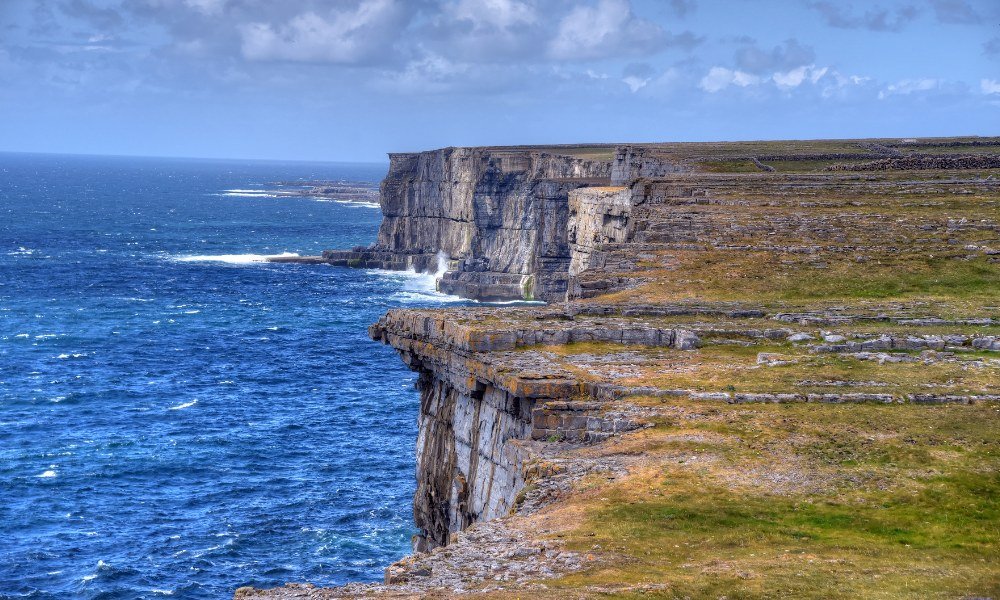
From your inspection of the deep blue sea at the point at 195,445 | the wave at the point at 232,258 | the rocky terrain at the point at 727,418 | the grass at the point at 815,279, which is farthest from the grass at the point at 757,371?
the wave at the point at 232,258

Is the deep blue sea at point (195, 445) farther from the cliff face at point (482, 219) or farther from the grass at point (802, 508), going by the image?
the grass at point (802, 508)

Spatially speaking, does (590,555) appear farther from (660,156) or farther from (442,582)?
(660,156)

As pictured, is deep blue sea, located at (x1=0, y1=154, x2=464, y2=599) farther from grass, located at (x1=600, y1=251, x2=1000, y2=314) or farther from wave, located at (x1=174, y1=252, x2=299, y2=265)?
wave, located at (x1=174, y1=252, x2=299, y2=265)

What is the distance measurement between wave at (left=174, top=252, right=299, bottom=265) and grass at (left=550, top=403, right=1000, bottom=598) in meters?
159

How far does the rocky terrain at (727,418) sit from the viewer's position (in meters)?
20.1

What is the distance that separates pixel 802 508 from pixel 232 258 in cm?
17106

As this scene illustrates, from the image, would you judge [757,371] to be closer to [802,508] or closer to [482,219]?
[802,508]

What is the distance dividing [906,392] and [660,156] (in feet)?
251

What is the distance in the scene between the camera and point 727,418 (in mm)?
27938

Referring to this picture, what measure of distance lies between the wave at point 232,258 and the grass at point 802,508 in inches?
6258

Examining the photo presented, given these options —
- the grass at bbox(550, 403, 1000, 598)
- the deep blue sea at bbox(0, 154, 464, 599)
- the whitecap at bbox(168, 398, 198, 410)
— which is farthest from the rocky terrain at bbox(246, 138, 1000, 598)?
the whitecap at bbox(168, 398, 198, 410)

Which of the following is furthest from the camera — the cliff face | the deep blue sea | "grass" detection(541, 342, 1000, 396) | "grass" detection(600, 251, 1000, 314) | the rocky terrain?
the cliff face

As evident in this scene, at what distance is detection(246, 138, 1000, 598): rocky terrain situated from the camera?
20.1m

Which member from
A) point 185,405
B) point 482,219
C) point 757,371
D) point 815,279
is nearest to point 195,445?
point 185,405
